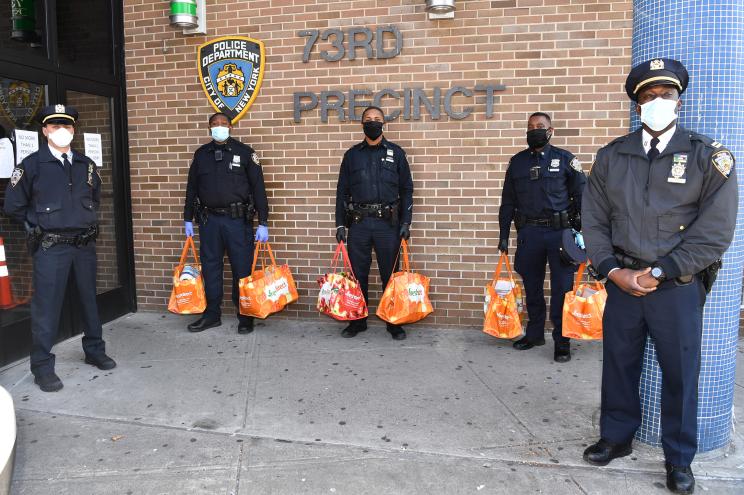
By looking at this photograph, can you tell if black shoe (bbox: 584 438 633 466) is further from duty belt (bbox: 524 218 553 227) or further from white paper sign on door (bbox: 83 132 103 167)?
white paper sign on door (bbox: 83 132 103 167)

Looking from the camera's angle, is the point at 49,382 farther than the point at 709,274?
Yes

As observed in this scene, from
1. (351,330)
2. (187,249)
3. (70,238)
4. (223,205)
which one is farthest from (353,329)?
(70,238)

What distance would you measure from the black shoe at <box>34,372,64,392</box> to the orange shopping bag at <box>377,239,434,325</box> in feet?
8.12

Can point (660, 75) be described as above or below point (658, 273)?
above

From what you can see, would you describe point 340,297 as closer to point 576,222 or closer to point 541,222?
point 541,222

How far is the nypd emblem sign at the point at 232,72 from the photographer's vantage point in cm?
579

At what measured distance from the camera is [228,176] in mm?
5406

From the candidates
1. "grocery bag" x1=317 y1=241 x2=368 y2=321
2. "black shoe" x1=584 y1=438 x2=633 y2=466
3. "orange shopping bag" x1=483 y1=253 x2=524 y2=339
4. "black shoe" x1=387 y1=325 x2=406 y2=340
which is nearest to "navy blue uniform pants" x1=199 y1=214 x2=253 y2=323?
"grocery bag" x1=317 y1=241 x2=368 y2=321

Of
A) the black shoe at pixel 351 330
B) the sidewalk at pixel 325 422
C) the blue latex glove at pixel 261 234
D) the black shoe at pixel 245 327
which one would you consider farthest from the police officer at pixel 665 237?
the black shoe at pixel 245 327

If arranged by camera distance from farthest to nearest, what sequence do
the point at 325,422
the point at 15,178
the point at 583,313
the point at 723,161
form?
the point at 583,313 → the point at 15,178 → the point at 325,422 → the point at 723,161

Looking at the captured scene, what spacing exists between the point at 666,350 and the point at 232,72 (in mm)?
4617

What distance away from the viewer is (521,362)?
15.5 feet

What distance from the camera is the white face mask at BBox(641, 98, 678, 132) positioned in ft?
9.00

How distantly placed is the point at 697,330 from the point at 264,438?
230cm
